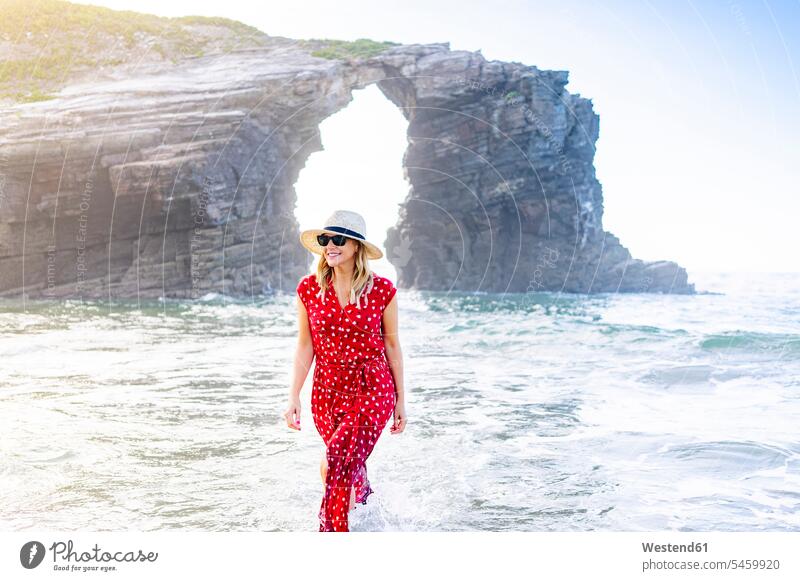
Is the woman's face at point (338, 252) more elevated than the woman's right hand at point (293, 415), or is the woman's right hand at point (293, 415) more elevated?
the woman's face at point (338, 252)

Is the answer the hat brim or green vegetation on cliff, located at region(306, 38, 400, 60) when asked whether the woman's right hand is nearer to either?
the hat brim

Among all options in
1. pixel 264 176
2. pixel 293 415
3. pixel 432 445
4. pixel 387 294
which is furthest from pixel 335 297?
pixel 264 176

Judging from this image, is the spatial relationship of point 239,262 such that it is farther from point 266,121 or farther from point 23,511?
point 23,511

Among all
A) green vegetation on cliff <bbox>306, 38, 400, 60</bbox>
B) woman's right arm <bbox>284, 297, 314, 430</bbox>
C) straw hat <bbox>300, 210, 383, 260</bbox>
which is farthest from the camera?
green vegetation on cliff <bbox>306, 38, 400, 60</bbox>

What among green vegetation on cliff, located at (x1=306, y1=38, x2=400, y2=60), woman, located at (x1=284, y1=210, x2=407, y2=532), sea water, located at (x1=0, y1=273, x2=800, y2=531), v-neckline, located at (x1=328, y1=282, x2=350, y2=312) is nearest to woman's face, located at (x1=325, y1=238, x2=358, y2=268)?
woman, located at (x1=284, y1=210, x2=407, y2=532)

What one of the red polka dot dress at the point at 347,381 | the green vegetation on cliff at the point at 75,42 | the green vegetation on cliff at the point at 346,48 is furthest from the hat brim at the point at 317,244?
the green vegetation on cliff at the point at 346,48

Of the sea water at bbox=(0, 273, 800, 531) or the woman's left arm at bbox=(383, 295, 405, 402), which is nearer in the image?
the woman's left arm at bbox=(383, 295, 405, 402)

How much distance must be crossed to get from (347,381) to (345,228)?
0.76 meters

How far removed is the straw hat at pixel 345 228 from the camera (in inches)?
130

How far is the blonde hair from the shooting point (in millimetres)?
3377

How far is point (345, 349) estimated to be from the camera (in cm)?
345

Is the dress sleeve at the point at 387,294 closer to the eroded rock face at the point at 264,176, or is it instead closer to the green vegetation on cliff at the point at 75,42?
the eroded rock face at the point at 264,176

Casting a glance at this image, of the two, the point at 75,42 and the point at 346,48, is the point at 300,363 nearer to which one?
the point at 75,42

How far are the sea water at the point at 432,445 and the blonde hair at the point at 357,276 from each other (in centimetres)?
130
